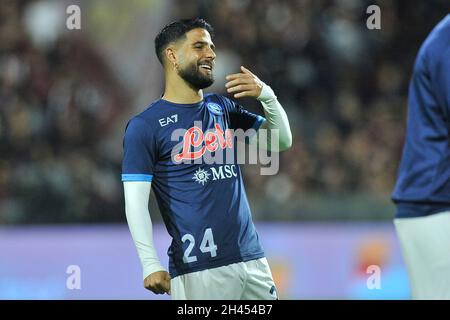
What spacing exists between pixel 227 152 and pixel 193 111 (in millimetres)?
274

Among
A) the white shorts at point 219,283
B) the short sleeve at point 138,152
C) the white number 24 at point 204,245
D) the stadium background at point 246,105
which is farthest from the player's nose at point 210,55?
the stadium background at point 246,105

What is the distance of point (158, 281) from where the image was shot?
4145 millimetres

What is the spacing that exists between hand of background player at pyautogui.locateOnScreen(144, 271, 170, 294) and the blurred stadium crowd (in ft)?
13.6

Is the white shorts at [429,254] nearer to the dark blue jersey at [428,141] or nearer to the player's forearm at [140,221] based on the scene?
the dark blue jersey at [428,141]

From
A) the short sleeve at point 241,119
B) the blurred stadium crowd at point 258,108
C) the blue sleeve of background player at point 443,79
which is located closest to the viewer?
the blue sleeve of background player at point 443,79

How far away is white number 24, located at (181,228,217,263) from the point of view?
442cm

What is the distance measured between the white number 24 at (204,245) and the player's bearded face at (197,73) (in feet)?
2.50

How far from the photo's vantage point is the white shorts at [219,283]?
443cm

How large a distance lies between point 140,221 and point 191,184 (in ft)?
1.14

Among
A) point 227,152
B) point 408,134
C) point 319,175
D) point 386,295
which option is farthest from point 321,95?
point 408,134

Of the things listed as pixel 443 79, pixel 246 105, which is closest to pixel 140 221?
pixel 443 79

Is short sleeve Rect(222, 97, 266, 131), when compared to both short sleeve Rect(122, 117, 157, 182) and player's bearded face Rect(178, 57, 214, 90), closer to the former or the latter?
player's bearded face Rect(178, 57, 214, 90)

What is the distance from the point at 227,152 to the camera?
4562 mm
